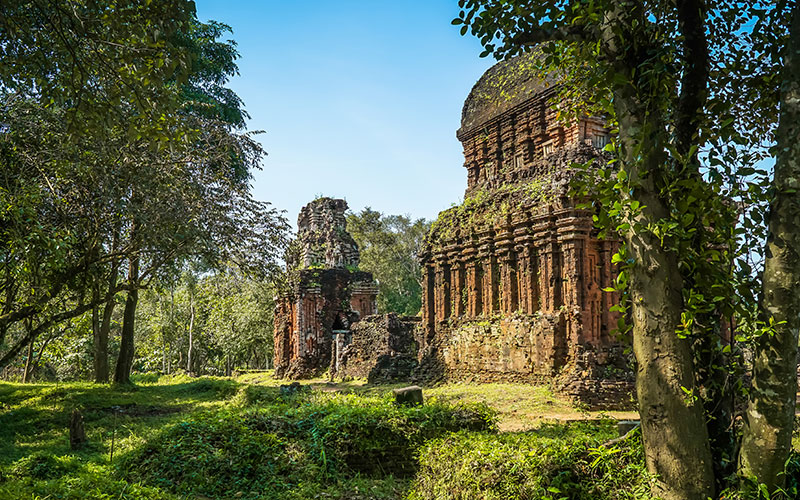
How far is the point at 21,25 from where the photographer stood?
485 cm

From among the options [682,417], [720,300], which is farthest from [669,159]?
[682,417]

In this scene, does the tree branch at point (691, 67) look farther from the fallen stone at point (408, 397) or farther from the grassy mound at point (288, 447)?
the fallen stone at point (408, 397)

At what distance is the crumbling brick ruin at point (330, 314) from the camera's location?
19.2 m

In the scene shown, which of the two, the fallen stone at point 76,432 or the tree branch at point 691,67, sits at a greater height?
the tree branch at point 691,67

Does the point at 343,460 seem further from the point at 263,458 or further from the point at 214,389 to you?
the point at 214,389

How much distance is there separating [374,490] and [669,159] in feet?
13.0

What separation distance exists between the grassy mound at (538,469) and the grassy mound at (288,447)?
743mm

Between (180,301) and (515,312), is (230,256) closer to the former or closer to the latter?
(515,312)

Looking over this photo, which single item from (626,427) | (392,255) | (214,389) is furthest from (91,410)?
(392,255)

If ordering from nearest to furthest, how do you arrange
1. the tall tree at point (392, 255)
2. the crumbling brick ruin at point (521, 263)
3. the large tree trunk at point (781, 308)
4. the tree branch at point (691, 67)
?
the large tree trunk at point (781, 308), the tree branch at point (691, 67), the crumbling brick ruin at point (521, 263), the tall tree at point (392, 255)

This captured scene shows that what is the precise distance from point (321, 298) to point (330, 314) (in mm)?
710

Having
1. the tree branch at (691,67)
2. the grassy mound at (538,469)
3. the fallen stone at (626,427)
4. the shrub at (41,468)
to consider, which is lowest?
the shrub at (41,468)

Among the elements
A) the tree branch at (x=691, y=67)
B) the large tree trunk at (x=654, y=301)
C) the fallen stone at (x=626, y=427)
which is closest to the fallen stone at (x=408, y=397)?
the fallen stone at (x=626, y=427)

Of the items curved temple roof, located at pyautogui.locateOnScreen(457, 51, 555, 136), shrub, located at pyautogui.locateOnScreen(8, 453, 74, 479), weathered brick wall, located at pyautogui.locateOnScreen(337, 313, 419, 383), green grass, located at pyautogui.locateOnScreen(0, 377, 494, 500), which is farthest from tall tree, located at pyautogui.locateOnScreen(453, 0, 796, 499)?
weathered brick wall, located at pyautogui.locateOnScreen(337, 313, 419, 383)
